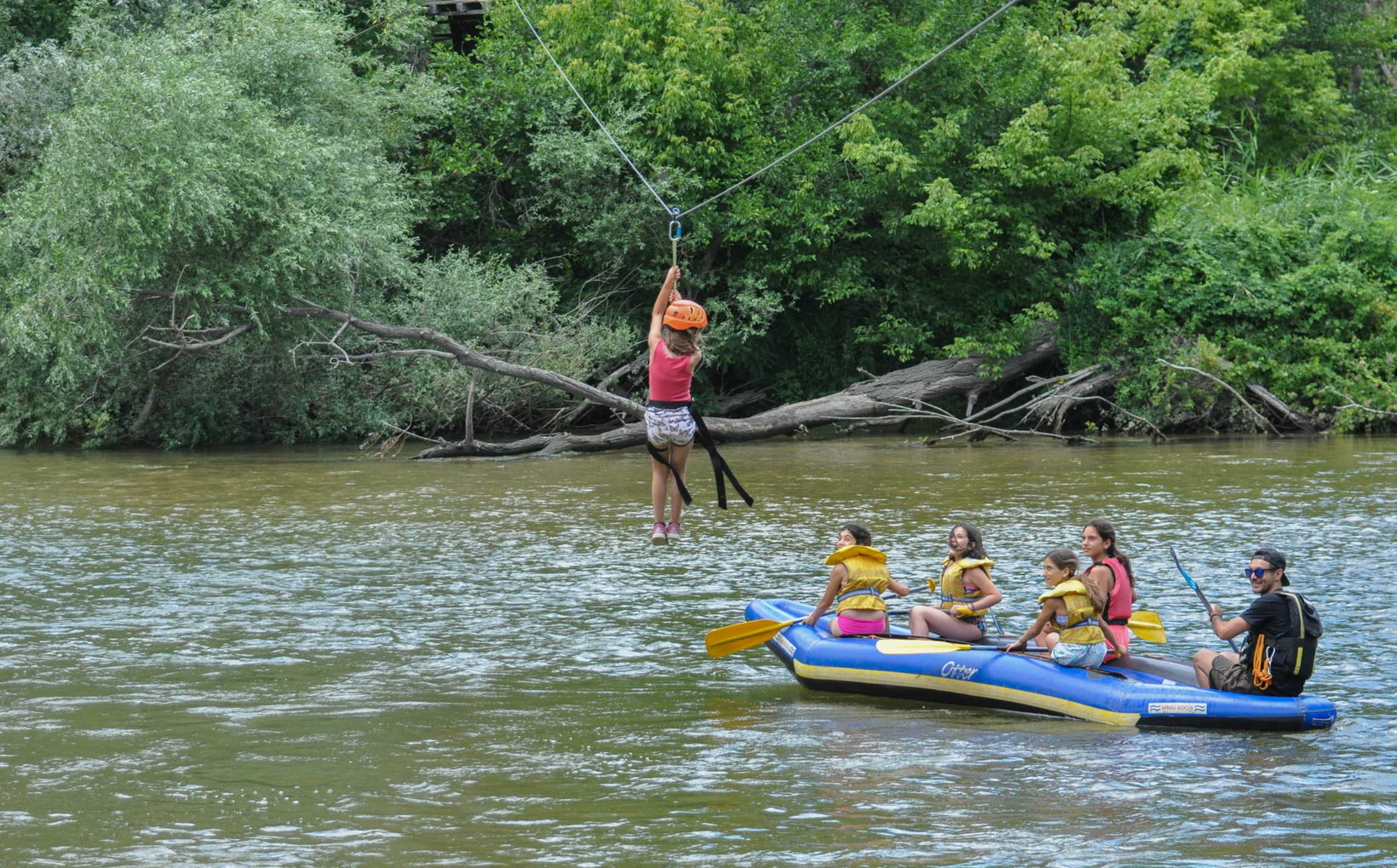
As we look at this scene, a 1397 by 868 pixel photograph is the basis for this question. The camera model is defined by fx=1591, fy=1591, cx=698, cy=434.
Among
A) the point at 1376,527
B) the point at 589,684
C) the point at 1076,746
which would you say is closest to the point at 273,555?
the point at 589,684

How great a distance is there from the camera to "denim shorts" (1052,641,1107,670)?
9.27 metres

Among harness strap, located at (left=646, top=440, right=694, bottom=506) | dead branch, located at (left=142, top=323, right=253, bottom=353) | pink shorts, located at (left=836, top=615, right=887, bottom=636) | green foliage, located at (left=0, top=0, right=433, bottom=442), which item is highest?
green foliage, located at (left=0, top=0, right=433, bottom=442)

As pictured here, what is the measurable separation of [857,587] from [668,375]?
2.32m

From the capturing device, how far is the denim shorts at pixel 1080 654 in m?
9.27

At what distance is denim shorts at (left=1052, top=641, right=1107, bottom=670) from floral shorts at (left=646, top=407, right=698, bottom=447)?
3484 mm

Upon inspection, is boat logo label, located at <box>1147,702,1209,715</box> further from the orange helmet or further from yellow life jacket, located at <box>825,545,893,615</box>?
the orange helmet

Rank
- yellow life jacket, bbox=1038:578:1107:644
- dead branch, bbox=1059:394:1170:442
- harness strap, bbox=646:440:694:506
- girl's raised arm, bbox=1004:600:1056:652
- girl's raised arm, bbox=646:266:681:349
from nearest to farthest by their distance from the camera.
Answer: yellow life jacket, bbox=1038:578:1107:644 → girl's raised arm, bbox=1004:600:1056:652 → girl's raised arm, bbox=646:266:681:349 → harness strap, bbox=646:440:694:506 → dead branch, bbox=1059:394:1170:442

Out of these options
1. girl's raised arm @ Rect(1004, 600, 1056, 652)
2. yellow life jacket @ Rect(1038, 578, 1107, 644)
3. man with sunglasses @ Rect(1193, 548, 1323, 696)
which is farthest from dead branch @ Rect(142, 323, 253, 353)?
man with sunglasses @ Rect(1193, 548, 1323, 696)

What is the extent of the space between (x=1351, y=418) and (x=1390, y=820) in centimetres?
2025

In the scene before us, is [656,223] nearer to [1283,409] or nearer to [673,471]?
[1283,409]

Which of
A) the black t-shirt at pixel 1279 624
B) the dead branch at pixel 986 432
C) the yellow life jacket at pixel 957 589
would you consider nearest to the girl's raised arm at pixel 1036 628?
the yellow life jacket at pixel 957 589

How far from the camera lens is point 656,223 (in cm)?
2912

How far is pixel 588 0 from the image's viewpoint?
29.4 m

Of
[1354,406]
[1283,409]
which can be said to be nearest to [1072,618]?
[1354,406]
